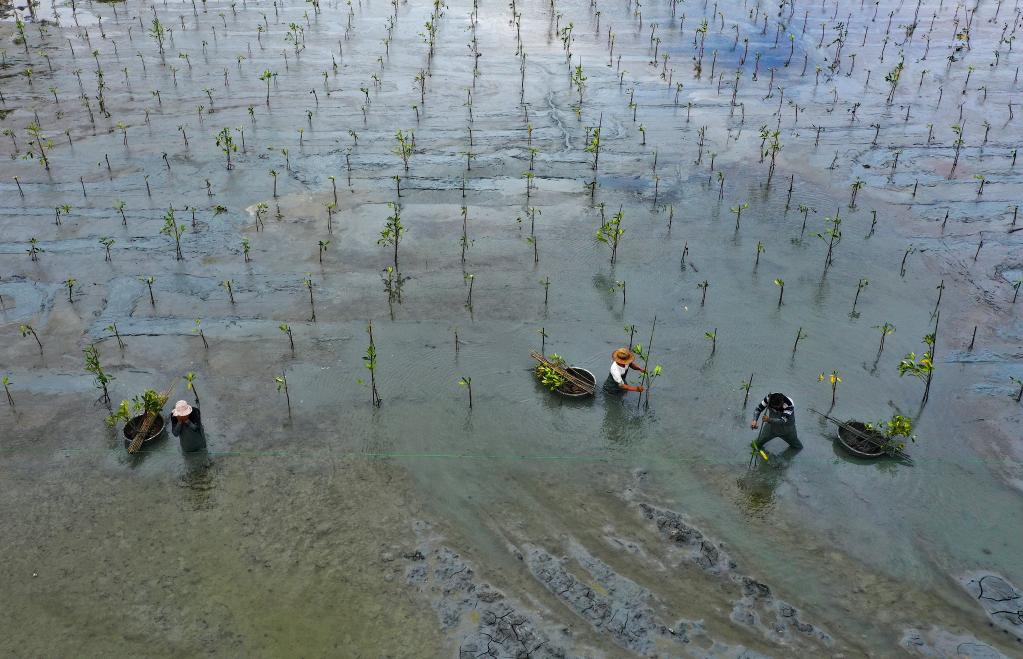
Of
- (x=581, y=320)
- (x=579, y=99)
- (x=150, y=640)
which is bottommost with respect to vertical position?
(x=150, y=640)

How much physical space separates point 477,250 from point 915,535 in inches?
278

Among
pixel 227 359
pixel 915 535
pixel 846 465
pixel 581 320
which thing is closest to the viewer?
pixel 915 535

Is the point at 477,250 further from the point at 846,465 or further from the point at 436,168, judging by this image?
the point at 846,465

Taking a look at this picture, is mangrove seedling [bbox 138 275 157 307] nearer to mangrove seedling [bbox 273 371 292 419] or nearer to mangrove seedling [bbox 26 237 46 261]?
mangrove seedling [bbox 26 237 46 261]

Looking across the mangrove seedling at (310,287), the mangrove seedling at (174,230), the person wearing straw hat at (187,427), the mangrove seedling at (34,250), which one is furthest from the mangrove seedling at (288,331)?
the mangrove seedling at (34,250)

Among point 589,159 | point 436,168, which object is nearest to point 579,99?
point 589,159

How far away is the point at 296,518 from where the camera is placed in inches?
294

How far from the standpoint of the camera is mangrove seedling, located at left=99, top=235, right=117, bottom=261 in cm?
1121

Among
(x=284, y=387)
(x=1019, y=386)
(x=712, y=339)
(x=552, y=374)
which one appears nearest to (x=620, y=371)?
(x=552, y=374)

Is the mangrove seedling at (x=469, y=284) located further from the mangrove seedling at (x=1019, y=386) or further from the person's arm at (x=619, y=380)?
the mangrove seedling at (x=1019, y=386)

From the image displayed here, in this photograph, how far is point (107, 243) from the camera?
11.4 metres

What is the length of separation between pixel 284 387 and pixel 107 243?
452cm

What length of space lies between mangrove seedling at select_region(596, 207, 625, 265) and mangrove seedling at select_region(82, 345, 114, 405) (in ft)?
22.8

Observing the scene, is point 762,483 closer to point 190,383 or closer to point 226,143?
point 190,383
